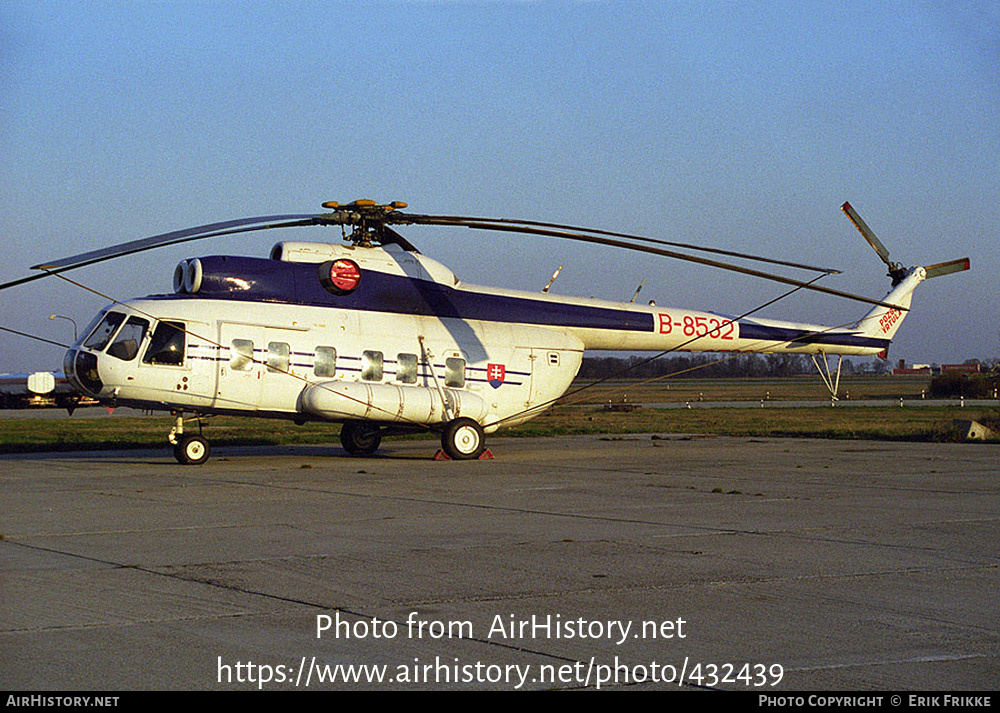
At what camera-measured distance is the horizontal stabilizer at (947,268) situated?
27.3 metres

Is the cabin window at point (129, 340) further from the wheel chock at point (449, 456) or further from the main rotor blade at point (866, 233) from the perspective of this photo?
the main rotor blade at point (866, 233)

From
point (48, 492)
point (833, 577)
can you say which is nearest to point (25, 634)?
point (833, 577)

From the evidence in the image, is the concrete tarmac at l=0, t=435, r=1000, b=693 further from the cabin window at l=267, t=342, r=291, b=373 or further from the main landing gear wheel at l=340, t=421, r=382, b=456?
the main landing gear wheel at l=340, t=421, r=382, b=456

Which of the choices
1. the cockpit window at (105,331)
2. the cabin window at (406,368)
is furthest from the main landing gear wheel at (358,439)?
the cockpit window at (105,331)

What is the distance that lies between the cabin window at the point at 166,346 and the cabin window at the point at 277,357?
164cm

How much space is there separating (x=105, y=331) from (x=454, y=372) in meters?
7.00

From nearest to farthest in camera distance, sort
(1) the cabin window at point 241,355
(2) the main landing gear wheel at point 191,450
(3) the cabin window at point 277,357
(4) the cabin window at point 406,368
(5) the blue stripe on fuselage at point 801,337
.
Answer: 1. (1) the cabin window at point 241,355
2. (3) the cabin window at point 277,357
3. (2) the main landing gear wheel at point 191,450
4. (4) the cabin window at point 406,368
5. (5) the blue stripe on fuselage at point 801,337

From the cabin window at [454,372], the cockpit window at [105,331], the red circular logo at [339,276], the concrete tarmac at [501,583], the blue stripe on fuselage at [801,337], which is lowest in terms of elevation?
the concrete tarmac at [501,583]

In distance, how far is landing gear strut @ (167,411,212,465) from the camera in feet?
67.7

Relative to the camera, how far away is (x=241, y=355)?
20297 millimetres

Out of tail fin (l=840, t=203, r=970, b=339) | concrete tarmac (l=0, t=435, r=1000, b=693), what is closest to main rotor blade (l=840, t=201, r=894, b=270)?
tail fin (l=840, t=203, r=970, b=339)

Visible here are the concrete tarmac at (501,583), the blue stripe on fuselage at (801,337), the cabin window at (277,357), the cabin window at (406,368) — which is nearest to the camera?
the concrete tarmac at (501,583)

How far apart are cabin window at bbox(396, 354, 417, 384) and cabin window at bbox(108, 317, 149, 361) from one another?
5.02m
